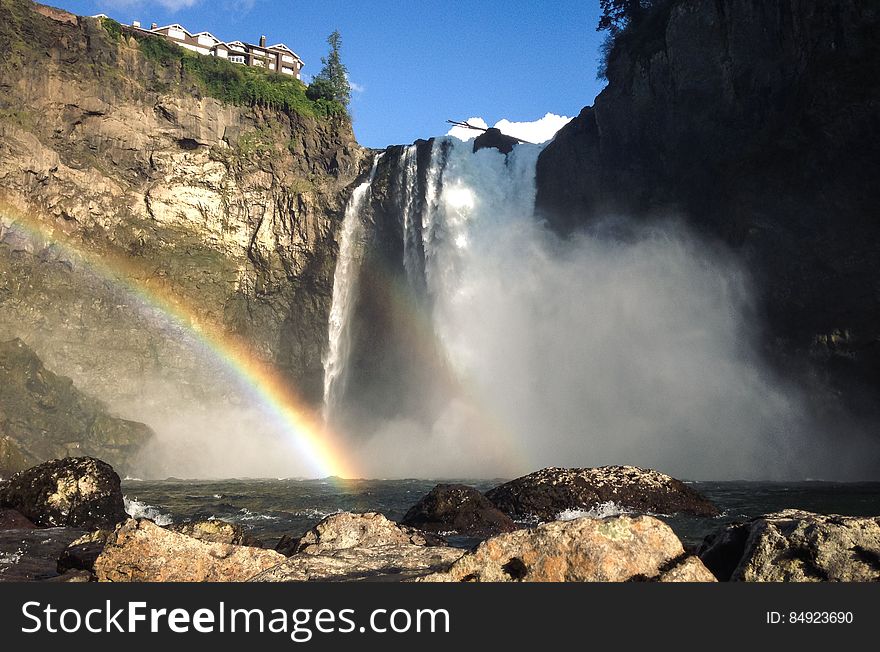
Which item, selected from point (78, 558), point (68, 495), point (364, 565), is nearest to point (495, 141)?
point (68, 495)

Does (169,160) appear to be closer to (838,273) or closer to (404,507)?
(404,507)

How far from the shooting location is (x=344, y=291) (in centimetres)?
4500

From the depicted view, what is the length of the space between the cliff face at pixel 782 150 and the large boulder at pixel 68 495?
87.4 feet

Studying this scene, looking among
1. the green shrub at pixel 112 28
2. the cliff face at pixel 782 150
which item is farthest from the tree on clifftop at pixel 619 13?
the green shrub at pixel 112 28

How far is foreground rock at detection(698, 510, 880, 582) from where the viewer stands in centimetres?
454

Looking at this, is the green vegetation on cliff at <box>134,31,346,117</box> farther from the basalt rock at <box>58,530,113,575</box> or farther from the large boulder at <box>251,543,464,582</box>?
the large boulder at <box>251,543,464,582</box>

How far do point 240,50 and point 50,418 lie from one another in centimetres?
5108

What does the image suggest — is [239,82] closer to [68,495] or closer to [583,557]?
[68,495]

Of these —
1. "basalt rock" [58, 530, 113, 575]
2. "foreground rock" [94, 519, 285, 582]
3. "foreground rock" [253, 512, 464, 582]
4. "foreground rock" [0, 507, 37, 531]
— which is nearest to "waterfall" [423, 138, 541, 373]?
"foreground rock" [0, 507, 37, 531]

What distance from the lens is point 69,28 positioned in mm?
43375

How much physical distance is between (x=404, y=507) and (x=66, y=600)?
49.5 feet

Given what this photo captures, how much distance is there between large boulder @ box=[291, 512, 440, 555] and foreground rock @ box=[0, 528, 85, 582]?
10.5 ft

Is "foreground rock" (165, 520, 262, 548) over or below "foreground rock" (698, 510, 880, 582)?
below

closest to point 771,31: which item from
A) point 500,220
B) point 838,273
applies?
point 838,273
